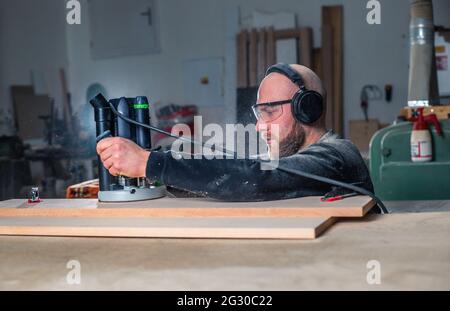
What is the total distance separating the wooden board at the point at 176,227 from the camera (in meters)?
1.19

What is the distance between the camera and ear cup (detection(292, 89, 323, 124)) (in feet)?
5.63

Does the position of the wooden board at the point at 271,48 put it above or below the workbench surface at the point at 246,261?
above

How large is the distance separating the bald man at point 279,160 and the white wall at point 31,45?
4716mm

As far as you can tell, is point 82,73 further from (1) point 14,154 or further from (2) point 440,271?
(2) point 440,271

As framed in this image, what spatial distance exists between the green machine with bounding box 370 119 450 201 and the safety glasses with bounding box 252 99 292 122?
45.8 inches

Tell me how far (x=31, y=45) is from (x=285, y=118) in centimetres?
549

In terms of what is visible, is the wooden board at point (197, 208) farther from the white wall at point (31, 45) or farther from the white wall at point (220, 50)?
the white wall at point (31, 45)

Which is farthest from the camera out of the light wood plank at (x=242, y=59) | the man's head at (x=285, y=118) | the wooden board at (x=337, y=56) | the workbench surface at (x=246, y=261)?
the light wood plank at (x=242, y=59)

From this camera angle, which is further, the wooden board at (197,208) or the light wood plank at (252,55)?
the light wood plank at (252,55)

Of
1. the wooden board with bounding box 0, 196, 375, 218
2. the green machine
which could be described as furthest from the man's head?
the green machine

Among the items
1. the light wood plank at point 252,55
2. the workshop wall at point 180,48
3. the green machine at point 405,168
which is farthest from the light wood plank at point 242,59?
the green machine at point 405,168

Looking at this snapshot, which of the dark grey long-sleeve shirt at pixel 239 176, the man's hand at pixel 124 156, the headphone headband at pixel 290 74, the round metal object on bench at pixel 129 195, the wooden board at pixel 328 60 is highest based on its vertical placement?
the wooden board at pixel 328 60

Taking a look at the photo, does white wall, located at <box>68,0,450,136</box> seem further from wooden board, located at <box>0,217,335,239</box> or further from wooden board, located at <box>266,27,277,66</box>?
wooden board, located at <box>0,217,335,239</box>
